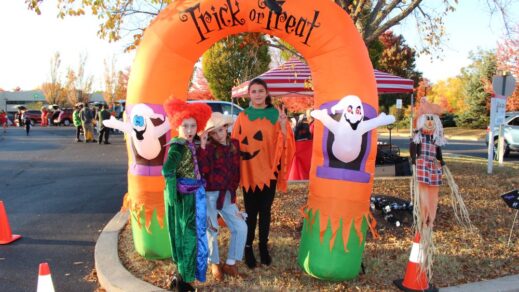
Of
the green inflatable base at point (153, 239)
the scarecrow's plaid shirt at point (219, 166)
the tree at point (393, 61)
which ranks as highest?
the tree at point (393, 61)

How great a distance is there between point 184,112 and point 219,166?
24.5 inches

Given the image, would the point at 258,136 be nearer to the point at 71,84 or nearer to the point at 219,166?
the point at 219,166

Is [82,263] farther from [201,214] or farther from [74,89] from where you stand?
[74,89]

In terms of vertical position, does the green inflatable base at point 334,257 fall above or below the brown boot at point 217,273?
above

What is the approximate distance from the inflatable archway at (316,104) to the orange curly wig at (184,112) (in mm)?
698

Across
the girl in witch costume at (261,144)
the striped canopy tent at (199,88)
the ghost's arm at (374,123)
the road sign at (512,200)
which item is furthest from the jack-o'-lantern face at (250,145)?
the striped canopy tent at (199,88)

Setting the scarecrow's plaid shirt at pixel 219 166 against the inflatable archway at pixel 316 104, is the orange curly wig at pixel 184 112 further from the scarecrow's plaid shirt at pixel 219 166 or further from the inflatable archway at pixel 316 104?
the inflatable archway at pixel 316 104

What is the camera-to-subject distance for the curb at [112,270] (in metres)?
3.57

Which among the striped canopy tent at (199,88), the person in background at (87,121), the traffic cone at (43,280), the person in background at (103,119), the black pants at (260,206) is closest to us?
the traffic cone at (43,280)

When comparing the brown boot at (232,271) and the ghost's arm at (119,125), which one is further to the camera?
the ghost's arm at (119,125)

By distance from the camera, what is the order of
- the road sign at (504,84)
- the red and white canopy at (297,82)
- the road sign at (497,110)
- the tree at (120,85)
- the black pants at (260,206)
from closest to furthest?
the black pants at (260,206)
the red and white canopy at (297,82)
the road sign at (504,84)
the road sign at (497,110)
the tree at (120,85)

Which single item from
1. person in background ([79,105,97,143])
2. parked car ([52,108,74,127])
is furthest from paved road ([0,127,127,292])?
parked car ([52,108,74,127])

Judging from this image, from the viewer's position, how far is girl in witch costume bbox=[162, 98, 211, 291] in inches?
126

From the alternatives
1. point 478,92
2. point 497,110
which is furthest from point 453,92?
point 497,110
